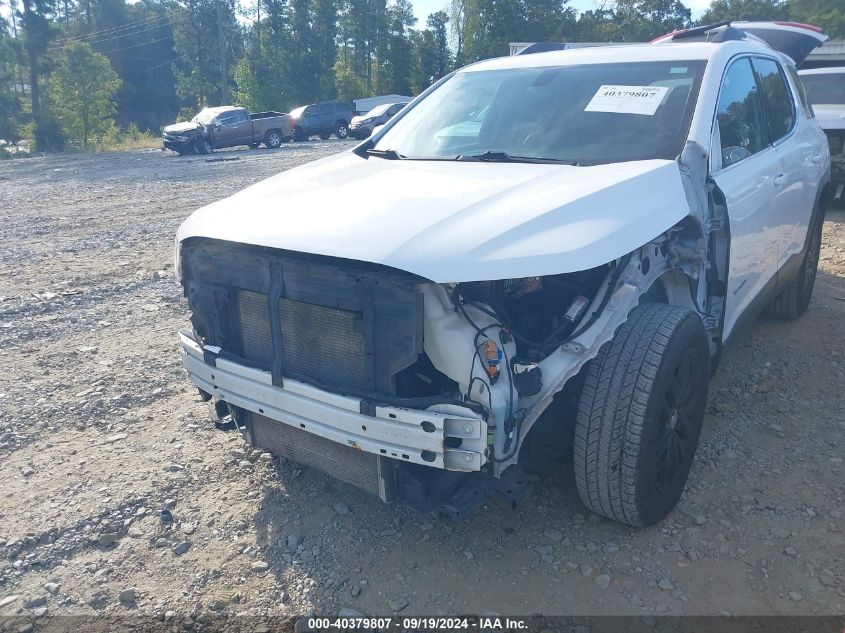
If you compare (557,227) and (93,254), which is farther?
(93,254)

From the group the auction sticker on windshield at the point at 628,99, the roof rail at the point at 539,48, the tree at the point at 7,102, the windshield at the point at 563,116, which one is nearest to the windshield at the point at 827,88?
the roof rail at the point at 539,48

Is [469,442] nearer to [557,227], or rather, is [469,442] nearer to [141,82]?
[557,227]

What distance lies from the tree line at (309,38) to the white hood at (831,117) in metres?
44.2

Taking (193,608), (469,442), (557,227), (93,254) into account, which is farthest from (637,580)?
(93,254)

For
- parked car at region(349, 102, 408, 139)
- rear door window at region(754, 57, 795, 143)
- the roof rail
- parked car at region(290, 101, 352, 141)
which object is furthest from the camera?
parked car at region(290, 101, 352, 141)

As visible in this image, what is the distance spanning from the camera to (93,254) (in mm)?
7918

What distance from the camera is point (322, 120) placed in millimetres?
31406

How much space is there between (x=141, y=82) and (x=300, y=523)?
213ft

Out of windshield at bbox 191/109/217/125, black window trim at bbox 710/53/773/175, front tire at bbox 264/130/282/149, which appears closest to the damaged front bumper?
black window trim at bbox 710/53/773/175

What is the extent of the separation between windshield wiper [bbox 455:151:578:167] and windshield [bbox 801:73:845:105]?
9.00 m

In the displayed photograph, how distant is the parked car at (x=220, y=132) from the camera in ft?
81.4

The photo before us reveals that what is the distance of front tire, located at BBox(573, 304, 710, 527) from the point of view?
8.36ft

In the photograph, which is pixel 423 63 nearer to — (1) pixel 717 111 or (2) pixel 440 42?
(2) pixel 440 42

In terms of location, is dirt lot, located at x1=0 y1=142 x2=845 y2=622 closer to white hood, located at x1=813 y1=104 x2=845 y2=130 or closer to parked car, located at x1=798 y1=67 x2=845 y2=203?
parked car, located at x1=798 y1=67 x2=845 y2=203
